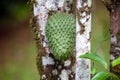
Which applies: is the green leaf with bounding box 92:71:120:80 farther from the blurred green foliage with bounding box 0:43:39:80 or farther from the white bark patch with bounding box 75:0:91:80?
the blurred green foliage with bounding box 0:43:39:80

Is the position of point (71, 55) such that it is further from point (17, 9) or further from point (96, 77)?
point (17, 9)

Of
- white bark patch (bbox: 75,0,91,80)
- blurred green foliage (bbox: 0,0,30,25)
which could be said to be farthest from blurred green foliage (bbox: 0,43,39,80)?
white bark patch (bbox: 75,0,91,80)

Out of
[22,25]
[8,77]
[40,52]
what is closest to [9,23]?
[22,25]

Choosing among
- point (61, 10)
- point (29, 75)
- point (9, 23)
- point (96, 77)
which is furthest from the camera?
point (9, 23)

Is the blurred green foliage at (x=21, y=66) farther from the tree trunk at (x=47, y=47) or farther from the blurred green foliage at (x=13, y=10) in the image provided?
the tree trunk at (x=47, y=47)

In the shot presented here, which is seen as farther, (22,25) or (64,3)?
(22,25)

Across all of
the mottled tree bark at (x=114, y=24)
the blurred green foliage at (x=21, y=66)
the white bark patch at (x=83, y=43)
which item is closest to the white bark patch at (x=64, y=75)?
the white bark patch at (x=83, y=43)

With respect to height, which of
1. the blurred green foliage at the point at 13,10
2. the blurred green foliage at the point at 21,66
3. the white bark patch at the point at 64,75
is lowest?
the blurred green foliage at the point at 21,66

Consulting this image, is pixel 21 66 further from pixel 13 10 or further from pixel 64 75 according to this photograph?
pixel 64 75
